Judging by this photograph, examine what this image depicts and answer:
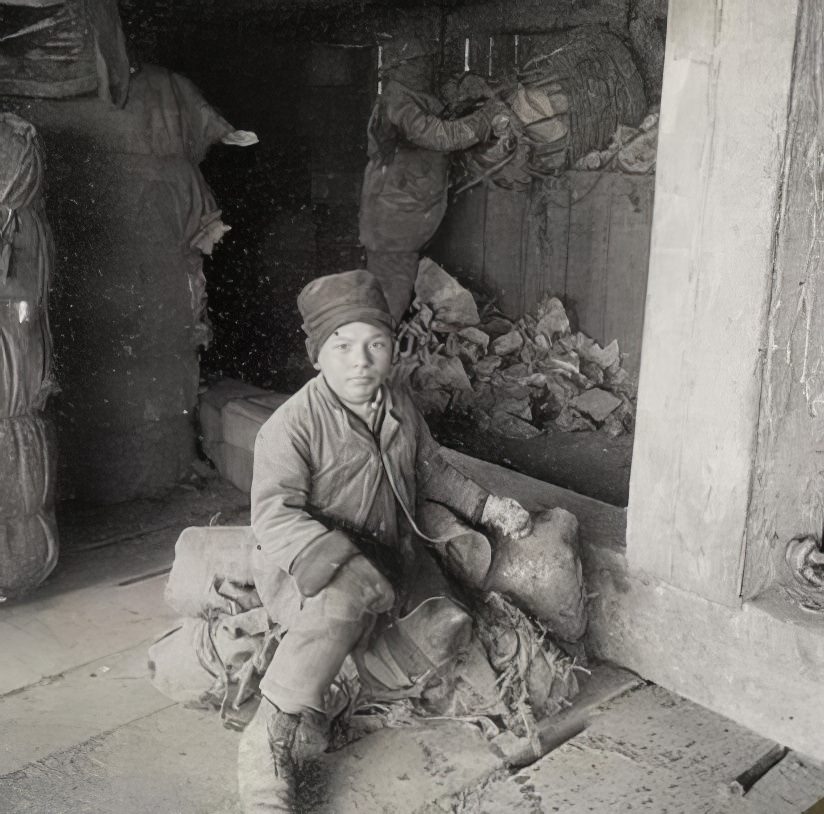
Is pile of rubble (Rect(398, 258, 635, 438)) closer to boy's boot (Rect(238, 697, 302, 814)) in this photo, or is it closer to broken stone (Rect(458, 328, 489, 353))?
broken stone (Rect(458, 328, 489, 353))

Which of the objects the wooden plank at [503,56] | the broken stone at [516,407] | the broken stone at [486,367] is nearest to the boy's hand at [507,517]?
the broken stone at [516,407]

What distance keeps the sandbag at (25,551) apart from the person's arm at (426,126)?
377cm

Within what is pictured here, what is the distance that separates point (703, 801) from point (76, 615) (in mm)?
2846

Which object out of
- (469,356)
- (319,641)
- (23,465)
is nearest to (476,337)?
(469,356)

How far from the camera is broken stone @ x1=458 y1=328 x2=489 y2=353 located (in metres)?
7.05

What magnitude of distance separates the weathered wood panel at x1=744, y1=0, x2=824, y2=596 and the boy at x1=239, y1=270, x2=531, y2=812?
0.85m

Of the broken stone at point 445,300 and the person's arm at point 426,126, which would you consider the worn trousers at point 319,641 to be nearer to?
the broken stone at point 445,300

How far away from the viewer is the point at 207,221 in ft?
18.9

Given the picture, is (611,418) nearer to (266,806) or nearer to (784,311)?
(784,311)

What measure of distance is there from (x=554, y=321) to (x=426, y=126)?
1.70 metres

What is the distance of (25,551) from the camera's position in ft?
14.7

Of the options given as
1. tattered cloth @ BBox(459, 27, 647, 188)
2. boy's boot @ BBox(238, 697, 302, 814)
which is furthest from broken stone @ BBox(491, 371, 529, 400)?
boy's boot @ BBox(238, 697, 302, 814)

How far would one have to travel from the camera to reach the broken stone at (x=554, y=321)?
23.7ft

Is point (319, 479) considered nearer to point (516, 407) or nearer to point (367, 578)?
point (367, 578)
